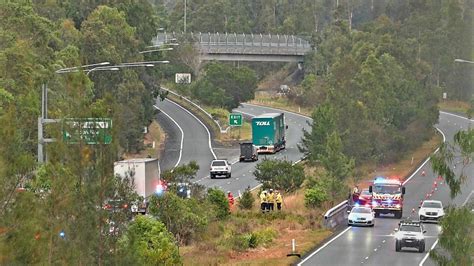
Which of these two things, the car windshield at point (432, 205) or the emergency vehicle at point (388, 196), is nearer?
the car windshield at point (432, 205)

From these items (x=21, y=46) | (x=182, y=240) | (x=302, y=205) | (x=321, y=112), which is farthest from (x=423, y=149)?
(x=182, y=240)

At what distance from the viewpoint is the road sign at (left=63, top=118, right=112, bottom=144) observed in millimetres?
28281

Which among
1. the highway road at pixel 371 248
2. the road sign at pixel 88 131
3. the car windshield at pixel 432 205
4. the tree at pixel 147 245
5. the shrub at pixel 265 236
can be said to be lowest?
the highway road at pixel 371 248

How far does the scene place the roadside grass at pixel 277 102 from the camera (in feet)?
512

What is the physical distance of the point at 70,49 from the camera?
78000mm

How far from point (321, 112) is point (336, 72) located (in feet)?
92.2

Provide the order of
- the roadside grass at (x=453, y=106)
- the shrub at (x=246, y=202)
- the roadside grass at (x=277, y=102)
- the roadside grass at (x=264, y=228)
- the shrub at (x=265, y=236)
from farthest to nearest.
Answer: the roadside grass at (x=453, y=106), the roadside grass at (x=277, y=102), the shrub at (x=246, y=202), the shrub at (x=265, y=236), the roadside grass at (x=264, y=228)

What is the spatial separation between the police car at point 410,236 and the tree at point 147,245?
12578 millimetres

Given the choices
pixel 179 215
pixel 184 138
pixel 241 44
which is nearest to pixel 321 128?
pixel 179 215

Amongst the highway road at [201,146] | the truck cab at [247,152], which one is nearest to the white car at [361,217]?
the highway road at [201,146]

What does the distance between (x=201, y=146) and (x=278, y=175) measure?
37398 mm

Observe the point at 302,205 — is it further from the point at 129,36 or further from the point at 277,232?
the point at 129,36

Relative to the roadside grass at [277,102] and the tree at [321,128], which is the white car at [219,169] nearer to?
the tree at [321,128]

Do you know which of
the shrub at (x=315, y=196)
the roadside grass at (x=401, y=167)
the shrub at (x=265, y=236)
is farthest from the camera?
the roadside grass at (x=401, y=167)
